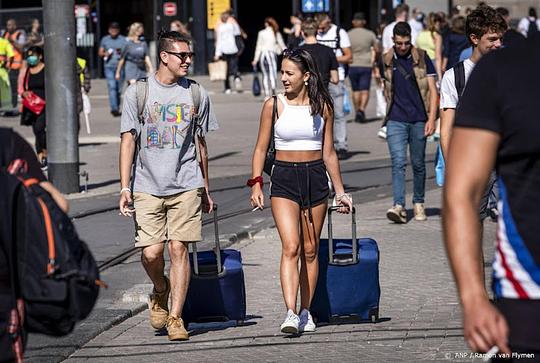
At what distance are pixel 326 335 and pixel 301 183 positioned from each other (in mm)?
890

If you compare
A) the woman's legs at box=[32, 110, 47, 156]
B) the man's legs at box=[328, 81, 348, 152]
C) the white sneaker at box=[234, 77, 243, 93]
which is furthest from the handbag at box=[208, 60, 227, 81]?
the woman's legs at box=[32, 110, 47, 156]

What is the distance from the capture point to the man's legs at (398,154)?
11703 millimetres

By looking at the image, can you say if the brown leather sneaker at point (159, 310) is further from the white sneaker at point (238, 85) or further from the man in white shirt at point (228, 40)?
the white sneaker at point (238, 85)

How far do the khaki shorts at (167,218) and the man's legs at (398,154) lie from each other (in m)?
4.27

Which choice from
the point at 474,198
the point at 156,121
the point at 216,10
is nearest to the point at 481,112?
the point at 474,198

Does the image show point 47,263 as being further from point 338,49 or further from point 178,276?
point 338,49

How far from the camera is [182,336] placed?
24.8ft

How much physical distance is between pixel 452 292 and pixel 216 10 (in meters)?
26.0

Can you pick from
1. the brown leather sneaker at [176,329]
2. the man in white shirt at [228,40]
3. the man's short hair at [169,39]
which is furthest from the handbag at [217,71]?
the brown leather sneaker at [176,329]

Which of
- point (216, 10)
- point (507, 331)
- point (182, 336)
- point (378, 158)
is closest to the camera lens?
Answer: point (507, 331)

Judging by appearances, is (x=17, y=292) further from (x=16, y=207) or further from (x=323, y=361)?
(x=323, y=361)

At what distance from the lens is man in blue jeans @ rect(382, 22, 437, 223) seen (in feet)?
38.4

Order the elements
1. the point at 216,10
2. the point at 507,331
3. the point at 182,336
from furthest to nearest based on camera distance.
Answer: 1. the point at 216,10
2. the point at 182,336
3. the point at 507,331

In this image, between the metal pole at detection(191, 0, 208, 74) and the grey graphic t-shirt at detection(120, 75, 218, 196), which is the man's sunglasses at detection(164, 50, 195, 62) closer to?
the grey graphic t-shirt at detection(120, 75, 218, 196)
